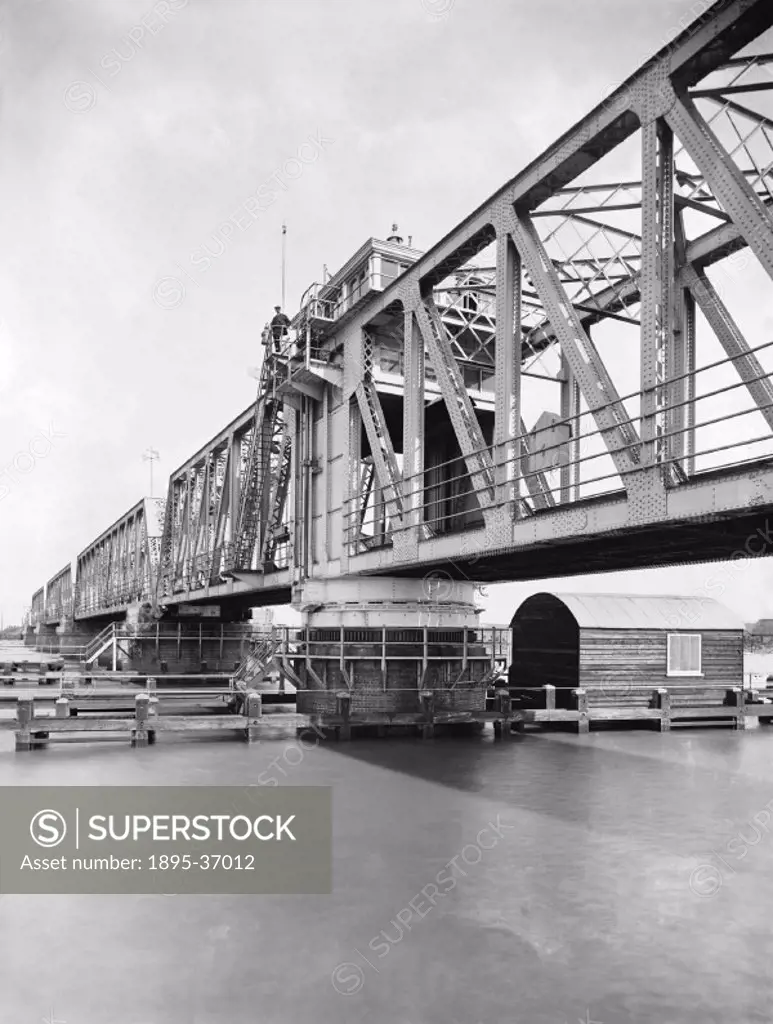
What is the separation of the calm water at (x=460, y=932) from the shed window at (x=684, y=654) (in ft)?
35.7

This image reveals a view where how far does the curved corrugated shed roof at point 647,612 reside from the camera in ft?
79.6

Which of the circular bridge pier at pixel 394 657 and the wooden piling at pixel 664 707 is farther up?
the circular bridge pier at pixel 394 657

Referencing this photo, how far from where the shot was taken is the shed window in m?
24.9

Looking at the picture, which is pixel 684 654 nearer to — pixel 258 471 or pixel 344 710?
pixel 344 710

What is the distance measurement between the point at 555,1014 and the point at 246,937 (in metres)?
3.24

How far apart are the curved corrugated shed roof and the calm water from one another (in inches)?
395

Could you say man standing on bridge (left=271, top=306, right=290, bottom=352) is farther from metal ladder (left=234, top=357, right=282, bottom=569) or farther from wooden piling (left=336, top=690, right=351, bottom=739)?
wooden piling (left=336, top=690, right=351, bottom=739)

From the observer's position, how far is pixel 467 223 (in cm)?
1504

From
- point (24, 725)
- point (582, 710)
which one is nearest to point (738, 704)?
point (582, 710)

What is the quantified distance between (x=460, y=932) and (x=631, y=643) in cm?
1765

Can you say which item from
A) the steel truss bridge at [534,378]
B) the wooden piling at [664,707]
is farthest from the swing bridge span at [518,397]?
the wooden piling at [664,707]

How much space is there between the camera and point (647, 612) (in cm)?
2509

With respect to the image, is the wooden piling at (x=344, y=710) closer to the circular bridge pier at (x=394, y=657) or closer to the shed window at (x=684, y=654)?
the circular bridge pier at (x=394, y=657)

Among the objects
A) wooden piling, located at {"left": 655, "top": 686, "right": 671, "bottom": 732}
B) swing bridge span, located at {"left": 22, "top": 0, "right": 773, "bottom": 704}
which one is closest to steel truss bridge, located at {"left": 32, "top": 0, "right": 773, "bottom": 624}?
swing bridge span, located at {"left": 22, "top": 0, "right": 773, "bottom": 704}
